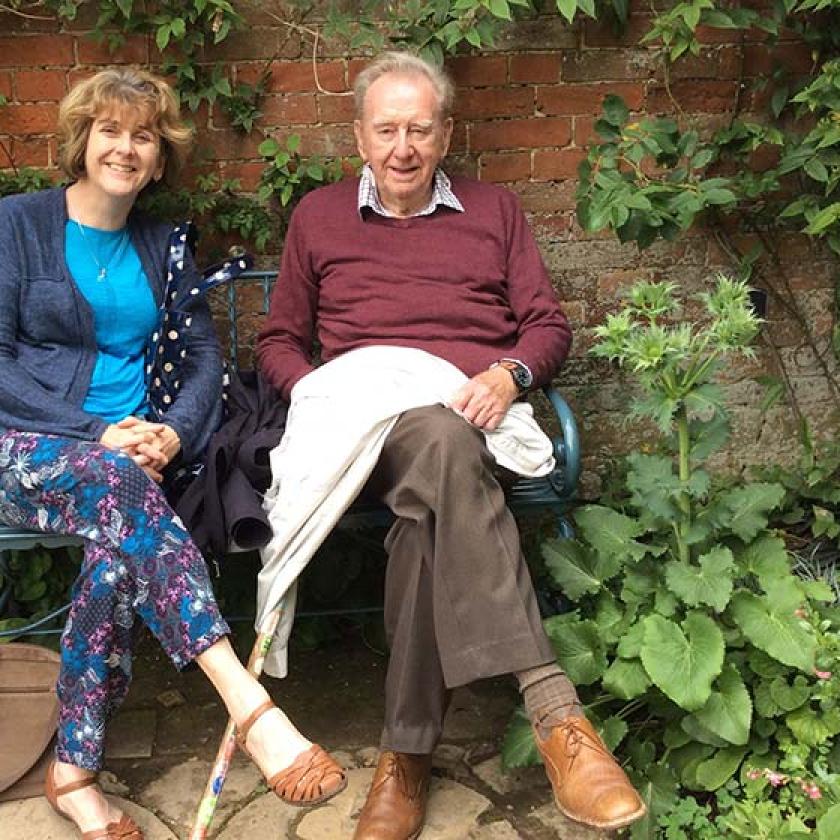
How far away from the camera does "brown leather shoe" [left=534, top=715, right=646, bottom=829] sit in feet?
7.02

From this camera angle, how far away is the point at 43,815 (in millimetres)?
2533

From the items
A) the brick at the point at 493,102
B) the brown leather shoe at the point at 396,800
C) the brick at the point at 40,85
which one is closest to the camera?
the brown leather shoe at the point at 396,800

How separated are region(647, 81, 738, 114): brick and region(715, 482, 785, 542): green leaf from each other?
53.9 inches

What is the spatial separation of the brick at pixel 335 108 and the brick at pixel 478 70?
32 centimetres

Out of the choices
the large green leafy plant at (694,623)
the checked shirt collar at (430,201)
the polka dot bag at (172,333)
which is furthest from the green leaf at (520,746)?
the checked shirt collar at (430,201)

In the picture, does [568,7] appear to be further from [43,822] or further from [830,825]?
[43,822]

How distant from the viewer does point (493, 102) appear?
336cm

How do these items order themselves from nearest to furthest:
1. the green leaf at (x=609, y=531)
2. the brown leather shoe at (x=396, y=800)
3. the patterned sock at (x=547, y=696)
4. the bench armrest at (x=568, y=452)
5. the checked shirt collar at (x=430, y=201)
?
the patterned sock at (x=547, y=696), the brown leather shoe at (x=396, y=800), the green leaf at (x=609, y=531), the bench armrest at (x=568, y=452), the checked shirt collar at (x=430, y=201)

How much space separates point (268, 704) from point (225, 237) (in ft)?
5.30

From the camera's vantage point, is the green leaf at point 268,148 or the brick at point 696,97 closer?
the green leaf at point 268,148

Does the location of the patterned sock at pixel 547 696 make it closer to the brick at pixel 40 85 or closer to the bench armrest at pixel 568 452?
the bench armrest at pixel 568 452

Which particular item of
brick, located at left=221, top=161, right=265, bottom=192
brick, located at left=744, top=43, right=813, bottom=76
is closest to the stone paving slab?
brick, located at left=221, top=161, right=265, bottom=192

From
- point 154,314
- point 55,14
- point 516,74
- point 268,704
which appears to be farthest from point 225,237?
point 268,704

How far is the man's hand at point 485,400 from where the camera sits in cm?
261
